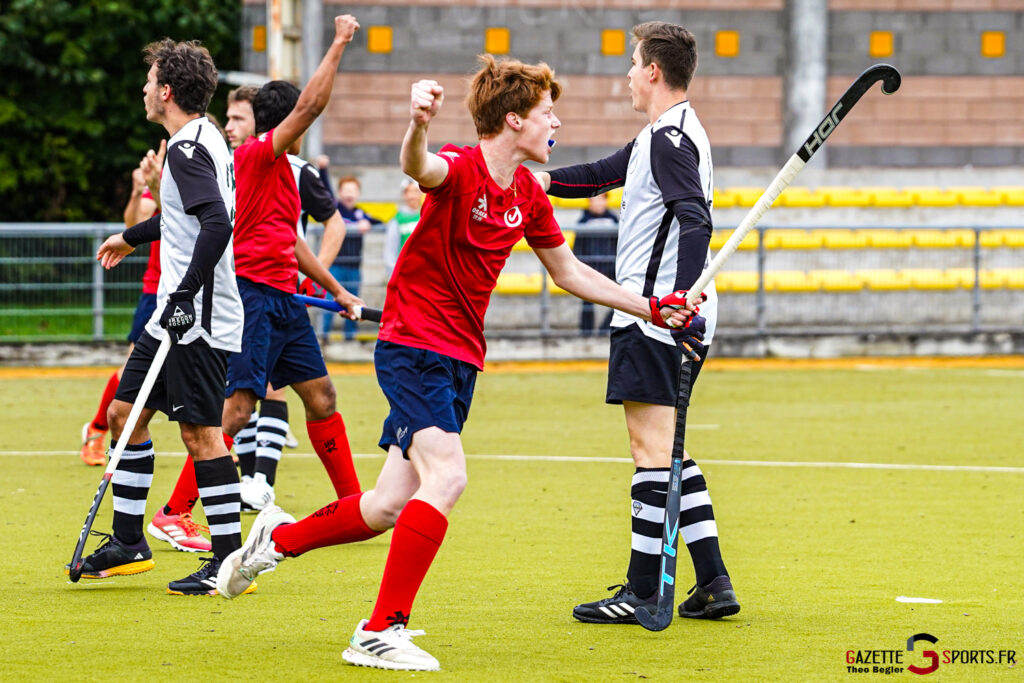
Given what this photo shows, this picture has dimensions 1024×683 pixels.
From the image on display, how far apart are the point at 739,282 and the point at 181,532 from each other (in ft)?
40.8

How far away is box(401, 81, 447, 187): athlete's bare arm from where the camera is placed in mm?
4520

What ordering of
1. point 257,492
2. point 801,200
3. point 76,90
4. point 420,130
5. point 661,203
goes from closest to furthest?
point 420,130
point 661,203
point 257,492
point 801,200
point 76,90

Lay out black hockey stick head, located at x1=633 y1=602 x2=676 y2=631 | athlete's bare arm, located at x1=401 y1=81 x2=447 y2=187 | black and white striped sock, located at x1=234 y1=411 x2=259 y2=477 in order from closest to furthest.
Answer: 1. athlete's bare arm, located at x1=401 y1=81 x2=447 y2=187
2. black hockey stick head, located at x1=633 y1=602 x2=676 y2=631
3. black and white striped sock, located at x1=234 y1=411 x2=259 y2=477

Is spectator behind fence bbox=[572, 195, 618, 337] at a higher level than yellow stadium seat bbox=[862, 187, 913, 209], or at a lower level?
lower

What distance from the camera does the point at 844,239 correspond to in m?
18.5

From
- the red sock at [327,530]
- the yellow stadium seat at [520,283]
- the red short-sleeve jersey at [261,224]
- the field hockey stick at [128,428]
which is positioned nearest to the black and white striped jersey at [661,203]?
the red sock at [327,530]

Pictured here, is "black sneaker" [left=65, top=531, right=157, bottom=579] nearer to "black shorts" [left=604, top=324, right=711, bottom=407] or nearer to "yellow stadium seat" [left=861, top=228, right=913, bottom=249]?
"black shorts" [left=604, top=324, right=711, bottom=407]

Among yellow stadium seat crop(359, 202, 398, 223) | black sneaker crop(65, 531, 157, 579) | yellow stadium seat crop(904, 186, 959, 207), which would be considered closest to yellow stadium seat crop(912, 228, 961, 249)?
yellow stadium seat crop(904, 186, 959, 207)

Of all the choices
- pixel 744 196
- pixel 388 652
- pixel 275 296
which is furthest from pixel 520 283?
pixel 388 652

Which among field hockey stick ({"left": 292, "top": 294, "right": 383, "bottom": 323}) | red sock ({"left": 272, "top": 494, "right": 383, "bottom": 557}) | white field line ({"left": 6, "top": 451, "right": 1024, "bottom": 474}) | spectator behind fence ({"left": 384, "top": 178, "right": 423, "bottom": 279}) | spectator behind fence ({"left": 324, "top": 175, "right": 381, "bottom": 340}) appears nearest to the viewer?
red sock ({"left": 272, "top": 494, "right": 383, "bottom": 557})

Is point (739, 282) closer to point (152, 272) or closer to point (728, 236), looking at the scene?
point (728, 236)

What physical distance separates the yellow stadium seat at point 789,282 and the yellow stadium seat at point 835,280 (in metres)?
0.05

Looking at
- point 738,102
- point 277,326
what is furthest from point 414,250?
point 738,102

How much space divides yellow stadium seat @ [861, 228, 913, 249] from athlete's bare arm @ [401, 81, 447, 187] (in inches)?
569
